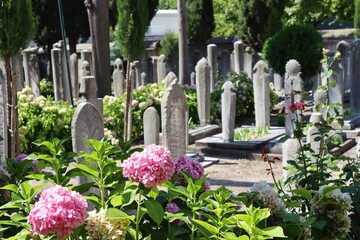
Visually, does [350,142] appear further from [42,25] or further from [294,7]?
[294,7]

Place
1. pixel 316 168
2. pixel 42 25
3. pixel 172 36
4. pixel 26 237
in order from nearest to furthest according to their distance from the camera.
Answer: pixel 26 237, pixel 316 168, pixel 42 25, pixel 172 36

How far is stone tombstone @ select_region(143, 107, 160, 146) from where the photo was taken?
7180mm

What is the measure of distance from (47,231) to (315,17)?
2946cm

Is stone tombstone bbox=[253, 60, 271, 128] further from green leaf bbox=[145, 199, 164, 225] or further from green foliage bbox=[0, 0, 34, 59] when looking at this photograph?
green leaf bbox=[145, 199, 164, 225]

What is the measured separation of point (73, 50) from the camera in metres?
22.4

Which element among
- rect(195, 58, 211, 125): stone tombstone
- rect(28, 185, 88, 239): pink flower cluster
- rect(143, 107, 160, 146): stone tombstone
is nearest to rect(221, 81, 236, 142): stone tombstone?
rect(195, 58, 211, 125): stone tombstone

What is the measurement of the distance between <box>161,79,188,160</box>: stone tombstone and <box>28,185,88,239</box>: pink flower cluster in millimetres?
5117

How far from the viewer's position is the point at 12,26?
6.81 metres

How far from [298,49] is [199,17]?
36.2 feet

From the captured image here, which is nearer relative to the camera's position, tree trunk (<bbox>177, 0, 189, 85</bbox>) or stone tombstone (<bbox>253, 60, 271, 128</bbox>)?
stone tombstone (<bbox>253, 60, 271, 128</bbox>)

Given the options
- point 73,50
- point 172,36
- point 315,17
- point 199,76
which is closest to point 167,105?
point 199,76

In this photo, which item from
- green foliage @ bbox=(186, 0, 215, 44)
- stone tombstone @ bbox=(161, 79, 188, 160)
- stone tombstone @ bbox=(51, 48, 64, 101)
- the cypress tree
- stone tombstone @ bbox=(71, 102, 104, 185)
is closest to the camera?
stone tombstone @ bbox=(71, 102, 104, 185)

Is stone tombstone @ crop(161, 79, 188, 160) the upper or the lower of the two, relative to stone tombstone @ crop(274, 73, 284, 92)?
upper

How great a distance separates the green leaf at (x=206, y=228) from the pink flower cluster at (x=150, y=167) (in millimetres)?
196
